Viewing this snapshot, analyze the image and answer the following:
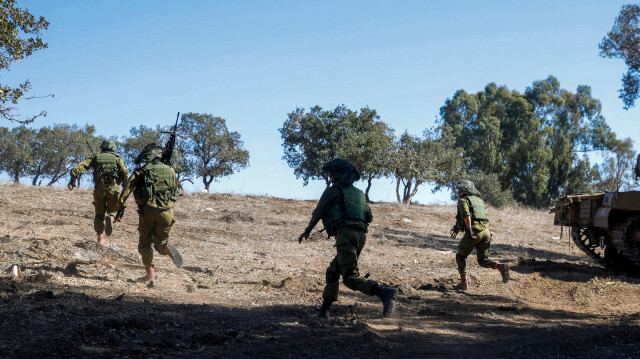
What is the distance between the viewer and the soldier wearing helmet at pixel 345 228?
551cm

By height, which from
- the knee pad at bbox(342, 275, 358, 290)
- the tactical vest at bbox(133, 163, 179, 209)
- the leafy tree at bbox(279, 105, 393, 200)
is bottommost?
the knee pad at bbox(342, 275, 358, 290)

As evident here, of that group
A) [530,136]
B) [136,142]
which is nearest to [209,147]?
[136,142]

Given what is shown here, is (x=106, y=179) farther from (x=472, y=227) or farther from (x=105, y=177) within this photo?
(x=472, y=227)

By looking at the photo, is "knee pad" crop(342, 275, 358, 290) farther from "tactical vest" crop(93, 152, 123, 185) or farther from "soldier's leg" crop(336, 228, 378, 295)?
"tactical vest" crop(93, 152, 123, 185)

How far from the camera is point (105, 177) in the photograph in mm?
9297

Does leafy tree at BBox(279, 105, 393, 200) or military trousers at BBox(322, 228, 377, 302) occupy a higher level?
leafy tree at BBox(279, 105, 393, 200)

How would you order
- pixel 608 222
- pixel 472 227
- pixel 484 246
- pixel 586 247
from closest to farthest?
pixel 472 227 → pixel 484 246 → pixel 608 222 → pixel 586 247

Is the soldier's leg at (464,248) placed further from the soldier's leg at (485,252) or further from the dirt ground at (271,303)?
the dirt ground at (271,303)

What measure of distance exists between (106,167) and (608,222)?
9848 mm

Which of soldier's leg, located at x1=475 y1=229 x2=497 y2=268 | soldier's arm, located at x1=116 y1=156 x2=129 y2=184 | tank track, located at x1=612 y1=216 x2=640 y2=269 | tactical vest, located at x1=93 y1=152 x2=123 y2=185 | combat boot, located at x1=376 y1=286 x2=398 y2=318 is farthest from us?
tank track, located at x1=612 y1=216 x2=640 y2=269

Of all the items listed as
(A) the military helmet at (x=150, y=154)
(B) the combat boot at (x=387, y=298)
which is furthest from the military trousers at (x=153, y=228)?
(B) the combat boot at (x=387, y=298)

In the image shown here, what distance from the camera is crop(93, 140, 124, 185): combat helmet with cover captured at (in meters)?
9.25

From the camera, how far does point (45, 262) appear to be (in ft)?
25.8

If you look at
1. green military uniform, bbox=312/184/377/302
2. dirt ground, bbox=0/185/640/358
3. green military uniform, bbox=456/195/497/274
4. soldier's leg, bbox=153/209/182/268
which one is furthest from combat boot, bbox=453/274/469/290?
soldier's leg, bbox=153/209/182/268
